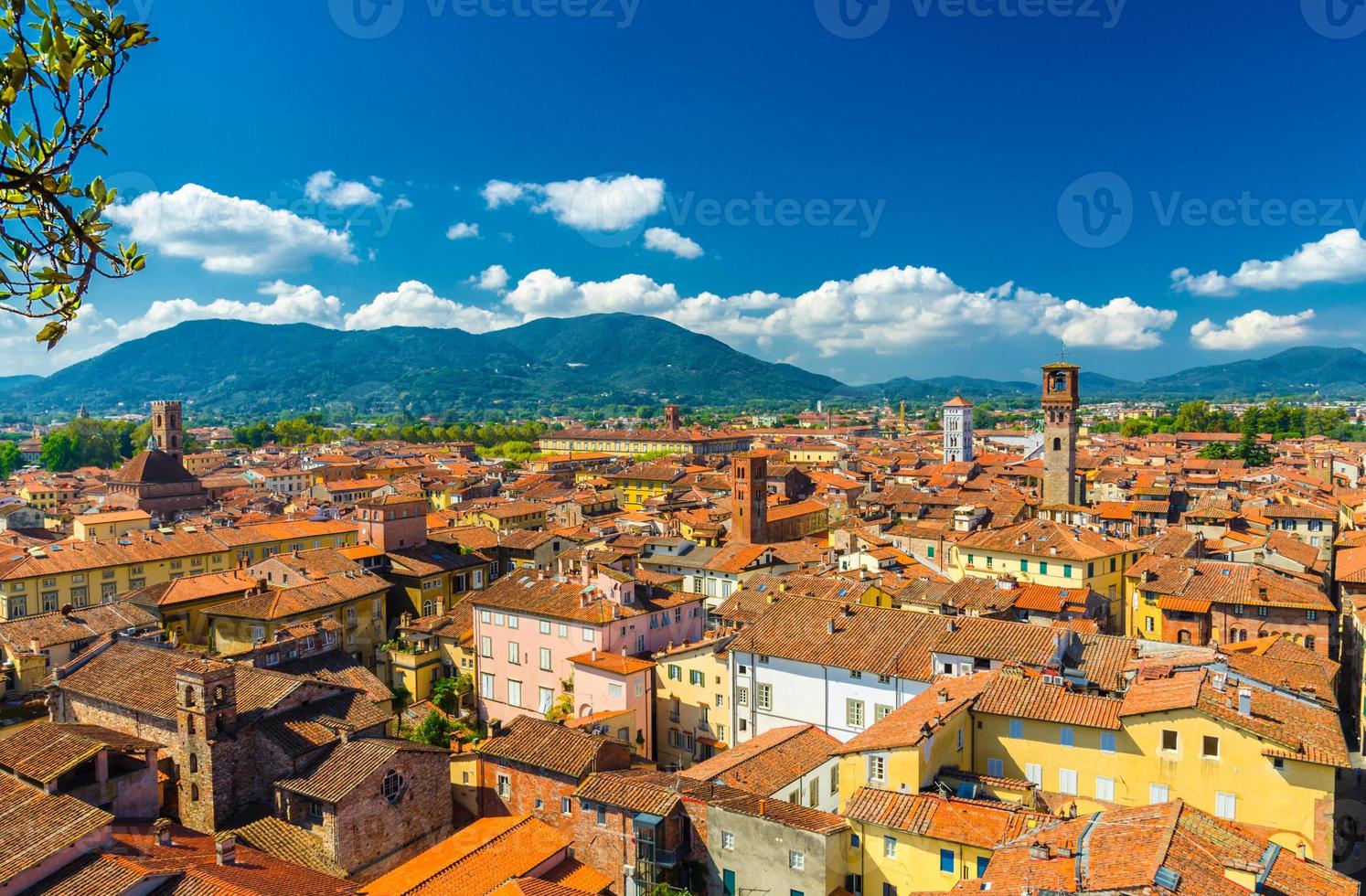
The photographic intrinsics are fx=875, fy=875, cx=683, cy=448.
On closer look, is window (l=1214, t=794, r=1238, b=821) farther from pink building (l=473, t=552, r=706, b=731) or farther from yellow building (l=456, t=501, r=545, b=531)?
yellow building (l=456, t=501, r=545, b=531)

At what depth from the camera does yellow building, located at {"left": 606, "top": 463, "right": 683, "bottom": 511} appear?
91.2 meters

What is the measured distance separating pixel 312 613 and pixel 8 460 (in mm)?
125461

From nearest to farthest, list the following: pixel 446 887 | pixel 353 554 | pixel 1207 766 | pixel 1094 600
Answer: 1. pixel 1207 766
2. pixel 446 887
3. pixel 1094 600
4. pixel 353 554

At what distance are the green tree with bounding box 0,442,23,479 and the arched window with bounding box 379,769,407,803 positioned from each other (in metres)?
135

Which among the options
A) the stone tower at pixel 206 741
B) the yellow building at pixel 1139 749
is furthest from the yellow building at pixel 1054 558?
the stone tower at pixel 206 741

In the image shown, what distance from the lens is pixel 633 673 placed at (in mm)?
30562

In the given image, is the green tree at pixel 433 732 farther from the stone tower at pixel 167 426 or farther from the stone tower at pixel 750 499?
the stone tower at pixel 167 426

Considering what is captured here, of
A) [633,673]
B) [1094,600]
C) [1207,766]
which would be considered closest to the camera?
[1207,766]

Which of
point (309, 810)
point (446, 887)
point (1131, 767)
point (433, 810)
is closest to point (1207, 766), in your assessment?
point (1131, 767)

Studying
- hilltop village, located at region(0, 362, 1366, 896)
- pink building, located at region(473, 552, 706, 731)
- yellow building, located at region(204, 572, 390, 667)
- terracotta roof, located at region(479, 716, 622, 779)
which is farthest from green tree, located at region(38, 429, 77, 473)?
terracotta roof, located at region(479, 716, 622, 779)

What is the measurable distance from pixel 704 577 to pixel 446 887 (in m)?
28.1

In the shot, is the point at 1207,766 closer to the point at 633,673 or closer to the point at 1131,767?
the point at 1131,767

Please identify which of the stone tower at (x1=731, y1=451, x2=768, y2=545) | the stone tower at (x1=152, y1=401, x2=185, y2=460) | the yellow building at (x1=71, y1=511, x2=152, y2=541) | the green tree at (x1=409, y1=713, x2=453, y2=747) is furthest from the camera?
the stone tower at (x1=152, y1=401, x2=185, y2=460)

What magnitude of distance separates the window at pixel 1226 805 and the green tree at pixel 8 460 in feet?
497
